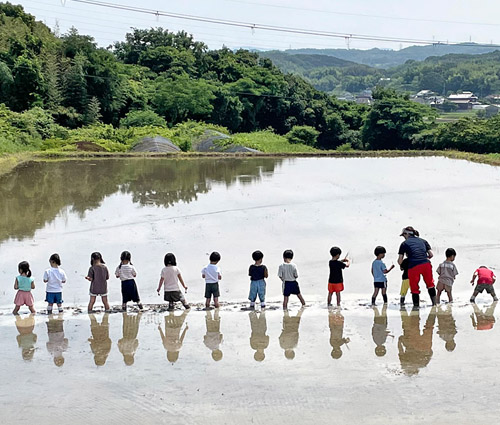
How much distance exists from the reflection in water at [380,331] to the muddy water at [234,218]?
101 centimetres

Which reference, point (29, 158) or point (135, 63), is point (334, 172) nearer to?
point (29, 158)

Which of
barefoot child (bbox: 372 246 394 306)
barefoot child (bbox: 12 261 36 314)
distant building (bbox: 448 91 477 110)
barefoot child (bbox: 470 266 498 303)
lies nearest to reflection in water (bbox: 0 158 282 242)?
barefoot child (bbox: 12 261 36 314)

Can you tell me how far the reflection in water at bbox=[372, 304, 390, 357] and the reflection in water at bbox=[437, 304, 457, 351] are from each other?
2.29 ft

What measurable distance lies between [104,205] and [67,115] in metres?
22.0

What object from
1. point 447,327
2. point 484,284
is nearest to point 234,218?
point 484,284

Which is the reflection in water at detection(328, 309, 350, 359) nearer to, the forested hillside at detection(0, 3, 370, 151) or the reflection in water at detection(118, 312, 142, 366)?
the reflection in water at detection(118, 312, 142, 366)

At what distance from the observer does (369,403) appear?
664 cm

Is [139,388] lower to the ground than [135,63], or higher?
lower

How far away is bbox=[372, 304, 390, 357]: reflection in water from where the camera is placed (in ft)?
26.9

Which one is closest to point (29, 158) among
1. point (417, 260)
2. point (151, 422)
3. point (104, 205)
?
point (104, 205)

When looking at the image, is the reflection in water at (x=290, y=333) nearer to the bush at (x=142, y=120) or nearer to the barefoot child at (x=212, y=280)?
the barefoot child at (x=212, y=280)

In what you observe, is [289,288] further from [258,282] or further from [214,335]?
[214,335]

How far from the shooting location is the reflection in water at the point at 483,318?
357 inches

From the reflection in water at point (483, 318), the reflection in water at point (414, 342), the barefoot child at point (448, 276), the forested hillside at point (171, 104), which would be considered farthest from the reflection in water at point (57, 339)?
the forested hillside at point (171, 104)
